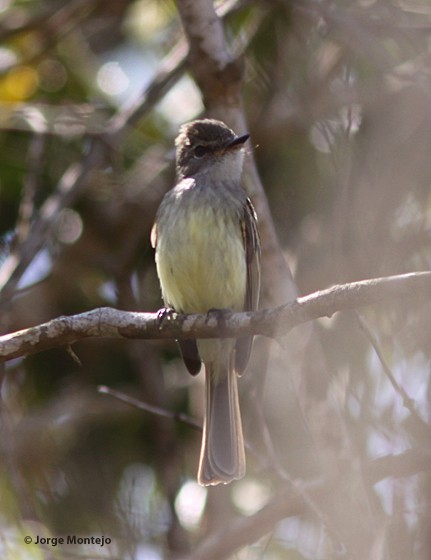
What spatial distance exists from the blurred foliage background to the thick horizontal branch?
0.58 m

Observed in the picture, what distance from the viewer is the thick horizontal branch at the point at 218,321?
338 centimetres

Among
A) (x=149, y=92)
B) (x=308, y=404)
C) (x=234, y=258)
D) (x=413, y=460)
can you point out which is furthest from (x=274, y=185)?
(x=413, y=460)

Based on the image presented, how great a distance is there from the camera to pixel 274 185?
6312 millimetres

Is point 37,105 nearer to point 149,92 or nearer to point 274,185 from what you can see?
point 149,92

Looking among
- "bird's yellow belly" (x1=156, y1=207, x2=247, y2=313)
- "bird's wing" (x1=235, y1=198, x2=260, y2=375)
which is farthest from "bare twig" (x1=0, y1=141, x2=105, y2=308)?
"bird's wing" (x1=235, y1=198, x2=260, y2=375)

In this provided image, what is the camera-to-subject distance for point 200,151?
5438mm

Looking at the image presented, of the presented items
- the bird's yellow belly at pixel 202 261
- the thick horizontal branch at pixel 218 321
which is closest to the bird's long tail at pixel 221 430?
the bird's yellow belly at pixel 202 261

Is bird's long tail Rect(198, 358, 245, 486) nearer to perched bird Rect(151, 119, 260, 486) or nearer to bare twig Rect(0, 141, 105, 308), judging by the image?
perched bird Rect(151, 119, 260, 486)

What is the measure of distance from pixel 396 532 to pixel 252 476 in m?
2.61

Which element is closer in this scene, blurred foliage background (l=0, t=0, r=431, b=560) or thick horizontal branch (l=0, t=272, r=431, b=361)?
thick horizontal branch (l=0, t=272, r=431, b=361)

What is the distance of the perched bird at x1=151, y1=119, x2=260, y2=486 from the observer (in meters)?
4.85

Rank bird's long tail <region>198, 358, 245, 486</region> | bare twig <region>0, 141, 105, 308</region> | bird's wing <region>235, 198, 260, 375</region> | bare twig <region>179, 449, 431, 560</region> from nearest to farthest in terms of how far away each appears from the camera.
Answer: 1. bare twig <region>179, 449, 431, 560</region>
2. bird's long tail <region>198, 358, 245, 486</region>
3. bare twig <region>0, 141, 105, 308</region>
4. bird's wing <region>235, 198, 260, 375</region>

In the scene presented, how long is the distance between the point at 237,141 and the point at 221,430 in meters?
1.41

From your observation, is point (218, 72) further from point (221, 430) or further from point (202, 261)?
point (221, 430)
